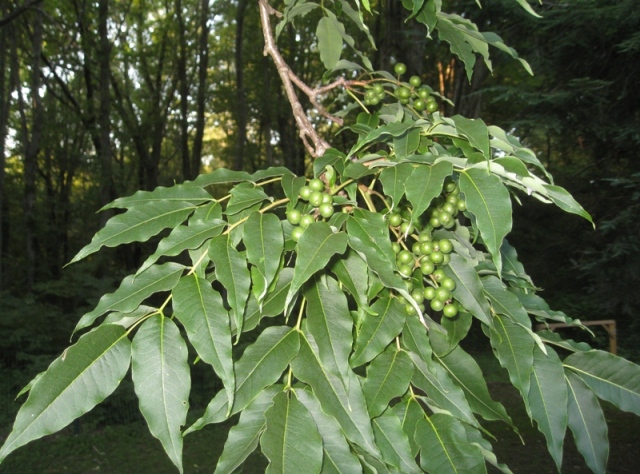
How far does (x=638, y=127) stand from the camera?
635 centimetres

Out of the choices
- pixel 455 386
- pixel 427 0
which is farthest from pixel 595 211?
pixel 455 386

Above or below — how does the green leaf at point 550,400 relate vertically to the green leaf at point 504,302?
below

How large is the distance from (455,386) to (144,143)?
1607 cm

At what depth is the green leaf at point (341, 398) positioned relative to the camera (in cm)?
91

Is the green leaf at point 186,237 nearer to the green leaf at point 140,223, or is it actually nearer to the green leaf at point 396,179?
the green leaf at point 140,223

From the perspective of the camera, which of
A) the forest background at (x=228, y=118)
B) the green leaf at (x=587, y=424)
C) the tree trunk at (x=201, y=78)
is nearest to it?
the green leaf at (x=587, y=424)

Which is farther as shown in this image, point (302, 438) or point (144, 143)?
point (144, 143)

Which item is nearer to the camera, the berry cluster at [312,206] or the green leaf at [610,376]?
the berry cluster at [312,206]

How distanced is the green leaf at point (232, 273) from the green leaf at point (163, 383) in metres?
0.12

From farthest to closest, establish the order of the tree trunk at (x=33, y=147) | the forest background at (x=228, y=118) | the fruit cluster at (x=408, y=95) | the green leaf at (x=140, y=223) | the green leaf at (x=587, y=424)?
the tree trunk at (x=33, y=147)
the forest background at (x=228, y=118)
the fruit cluster at (x=408, y=95)
the green leaf at (x=587, y=424)
the green leaf at (x=140, y=223)

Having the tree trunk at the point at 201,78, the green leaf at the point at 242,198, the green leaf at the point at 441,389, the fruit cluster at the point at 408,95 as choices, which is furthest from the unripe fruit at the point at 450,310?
the tree trunk at the point at 201,78

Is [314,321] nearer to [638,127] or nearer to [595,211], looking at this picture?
[638,127]

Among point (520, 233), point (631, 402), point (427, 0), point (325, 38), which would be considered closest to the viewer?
point (631, 402)

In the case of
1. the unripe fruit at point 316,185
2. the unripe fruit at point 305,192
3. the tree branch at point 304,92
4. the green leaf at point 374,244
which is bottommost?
the green leaf at point 374,244
